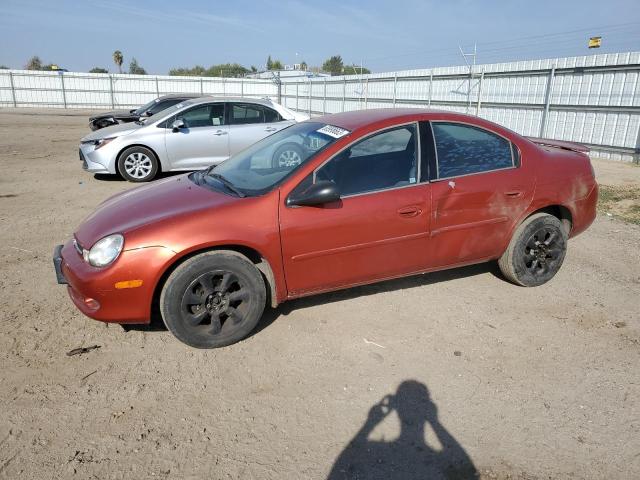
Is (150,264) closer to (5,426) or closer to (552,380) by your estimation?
(5,426)

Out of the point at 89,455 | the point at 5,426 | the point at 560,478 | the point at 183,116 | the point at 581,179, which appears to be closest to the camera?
the point at 560,478

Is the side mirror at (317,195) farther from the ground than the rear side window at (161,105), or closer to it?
closer to it

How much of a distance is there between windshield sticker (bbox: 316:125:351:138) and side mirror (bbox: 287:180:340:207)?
1.72ft

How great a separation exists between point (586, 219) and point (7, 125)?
23.9 m

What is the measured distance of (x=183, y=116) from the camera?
9109mm

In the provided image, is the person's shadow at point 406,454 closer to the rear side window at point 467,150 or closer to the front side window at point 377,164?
the front side window at point 377,164

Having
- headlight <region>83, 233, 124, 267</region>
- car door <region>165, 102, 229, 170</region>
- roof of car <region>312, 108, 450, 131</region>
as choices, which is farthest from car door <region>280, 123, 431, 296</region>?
car door <region>165, 102, 229, 170</region>

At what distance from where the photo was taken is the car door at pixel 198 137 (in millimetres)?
9031

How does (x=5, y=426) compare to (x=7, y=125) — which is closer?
(x=5, y=426)

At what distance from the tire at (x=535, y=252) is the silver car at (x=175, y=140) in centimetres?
578

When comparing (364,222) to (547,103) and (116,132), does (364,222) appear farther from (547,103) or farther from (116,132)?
(547,103)

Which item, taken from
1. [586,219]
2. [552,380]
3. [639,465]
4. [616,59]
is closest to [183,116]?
[586,219]

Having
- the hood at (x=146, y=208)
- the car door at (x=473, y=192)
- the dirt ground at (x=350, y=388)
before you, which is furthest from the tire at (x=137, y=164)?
the car door at (x=473, y=192)

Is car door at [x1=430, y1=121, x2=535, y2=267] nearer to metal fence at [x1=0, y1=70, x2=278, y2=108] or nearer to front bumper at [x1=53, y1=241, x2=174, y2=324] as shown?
front bumper at [x1=53, y1=241, x2=174, y2=324]
